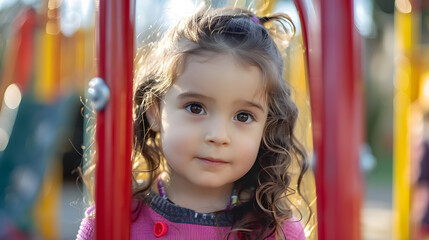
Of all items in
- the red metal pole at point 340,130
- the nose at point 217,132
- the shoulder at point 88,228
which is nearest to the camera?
the red metal pole at point 340,130

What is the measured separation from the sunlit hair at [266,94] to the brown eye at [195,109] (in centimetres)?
7

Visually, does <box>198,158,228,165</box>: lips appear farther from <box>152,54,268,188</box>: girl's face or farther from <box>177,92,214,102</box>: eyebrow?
<box>177,92,214,102</box>: eyebrow

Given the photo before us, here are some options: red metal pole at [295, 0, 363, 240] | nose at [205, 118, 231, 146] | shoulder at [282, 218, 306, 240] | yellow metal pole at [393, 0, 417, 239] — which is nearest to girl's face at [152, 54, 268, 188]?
nose at [205, 118, 231, 146]

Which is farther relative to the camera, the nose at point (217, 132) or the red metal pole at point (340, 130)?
the nose at point (217, 132)

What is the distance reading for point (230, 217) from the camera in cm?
103

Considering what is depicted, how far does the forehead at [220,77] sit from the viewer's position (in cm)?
93

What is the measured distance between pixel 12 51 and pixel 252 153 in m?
2.37

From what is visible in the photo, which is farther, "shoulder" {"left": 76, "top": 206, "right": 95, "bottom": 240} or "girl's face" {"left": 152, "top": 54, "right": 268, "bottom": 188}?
"shoulder" {"left": 76, "top": 206, "right": 95, "bottom": 240}

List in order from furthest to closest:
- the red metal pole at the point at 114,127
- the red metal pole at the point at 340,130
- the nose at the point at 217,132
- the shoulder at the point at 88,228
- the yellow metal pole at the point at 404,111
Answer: the yellow metal pole at the point at 404,111
the shoulder at the point at 88,228
the nose at the point at 217,132
the red metal pole at the point at 114,127
the red metal pole at the point at 340,130

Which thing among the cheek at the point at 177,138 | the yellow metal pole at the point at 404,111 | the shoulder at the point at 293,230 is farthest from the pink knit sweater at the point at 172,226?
the yellow metal pole at the point at 404,111

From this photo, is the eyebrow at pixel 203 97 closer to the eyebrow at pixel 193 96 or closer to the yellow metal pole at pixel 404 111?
the eyebrow at pixel 193 96

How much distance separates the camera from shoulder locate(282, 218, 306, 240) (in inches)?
41.5

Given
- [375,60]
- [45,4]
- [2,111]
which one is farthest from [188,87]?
[375,60]

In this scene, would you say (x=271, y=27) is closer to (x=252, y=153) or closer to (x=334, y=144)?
(x=252, y=153)
